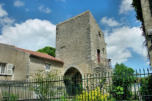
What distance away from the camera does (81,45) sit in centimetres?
1538

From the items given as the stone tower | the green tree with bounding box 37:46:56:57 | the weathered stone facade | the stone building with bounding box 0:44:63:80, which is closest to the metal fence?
the weathered stone facade

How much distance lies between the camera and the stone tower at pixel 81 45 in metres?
14.6

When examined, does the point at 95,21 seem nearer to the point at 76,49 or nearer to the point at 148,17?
the point at 76,49

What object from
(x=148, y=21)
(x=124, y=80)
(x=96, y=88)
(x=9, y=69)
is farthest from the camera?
(x=9, y=69)

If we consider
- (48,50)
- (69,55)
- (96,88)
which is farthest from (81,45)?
A: (48,50)

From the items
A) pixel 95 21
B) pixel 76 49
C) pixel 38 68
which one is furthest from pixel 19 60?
pixel 95 21

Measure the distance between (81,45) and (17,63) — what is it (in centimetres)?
684

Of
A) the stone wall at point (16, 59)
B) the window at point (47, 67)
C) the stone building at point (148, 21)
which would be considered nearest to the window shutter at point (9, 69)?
the stone wall at point (16, 59)

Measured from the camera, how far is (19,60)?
513 inches

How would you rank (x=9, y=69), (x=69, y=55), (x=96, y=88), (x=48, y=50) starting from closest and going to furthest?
(x=96, y=88) → (x=9, y=69) → (x=69, y=55) → (x=48, y=50)

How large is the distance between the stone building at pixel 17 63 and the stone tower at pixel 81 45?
143 inches

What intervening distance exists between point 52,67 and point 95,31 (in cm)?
645

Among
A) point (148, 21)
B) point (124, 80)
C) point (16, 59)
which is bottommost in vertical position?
point (124, 80)

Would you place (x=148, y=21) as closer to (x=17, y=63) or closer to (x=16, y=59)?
(x=17, y=63)
